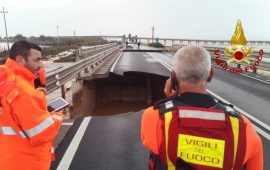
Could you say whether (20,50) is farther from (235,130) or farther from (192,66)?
(235,130)

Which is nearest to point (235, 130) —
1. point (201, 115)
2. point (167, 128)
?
point (201, 115)

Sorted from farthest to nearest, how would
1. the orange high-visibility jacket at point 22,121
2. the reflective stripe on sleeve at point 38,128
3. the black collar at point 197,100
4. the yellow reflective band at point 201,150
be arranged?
the reflective stripe on sleeve at point 38,128 → the orange high-visibility jacket at point 22,121 → the black collar at point 197,100 → the yellow reflective band at point 201,150

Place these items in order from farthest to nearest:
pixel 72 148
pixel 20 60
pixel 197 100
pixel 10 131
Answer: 1. pixel 72 148
2. pixel 20 60
3. pixel 10 131
4. pixel 197 100

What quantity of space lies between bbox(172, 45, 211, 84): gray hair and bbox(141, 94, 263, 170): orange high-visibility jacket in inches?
11.9

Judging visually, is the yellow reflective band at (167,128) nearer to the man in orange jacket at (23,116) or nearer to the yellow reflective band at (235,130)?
the yellow reflective band at (235,130)

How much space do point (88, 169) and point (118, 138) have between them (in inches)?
57.2

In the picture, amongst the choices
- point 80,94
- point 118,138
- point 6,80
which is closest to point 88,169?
point 118,138

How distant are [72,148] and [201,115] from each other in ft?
12.4

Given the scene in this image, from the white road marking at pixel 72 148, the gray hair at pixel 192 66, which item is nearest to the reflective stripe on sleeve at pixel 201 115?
the gray hair at pixel 192 66

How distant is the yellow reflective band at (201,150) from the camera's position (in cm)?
187

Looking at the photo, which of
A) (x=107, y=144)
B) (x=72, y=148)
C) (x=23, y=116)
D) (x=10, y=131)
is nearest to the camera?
(x=23, y=116)

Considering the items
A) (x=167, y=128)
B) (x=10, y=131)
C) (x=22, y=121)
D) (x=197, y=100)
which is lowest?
(x=10, y=131)

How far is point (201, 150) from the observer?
6.20 feet

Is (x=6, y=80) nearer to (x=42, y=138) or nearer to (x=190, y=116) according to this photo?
(x=42, y=138)
